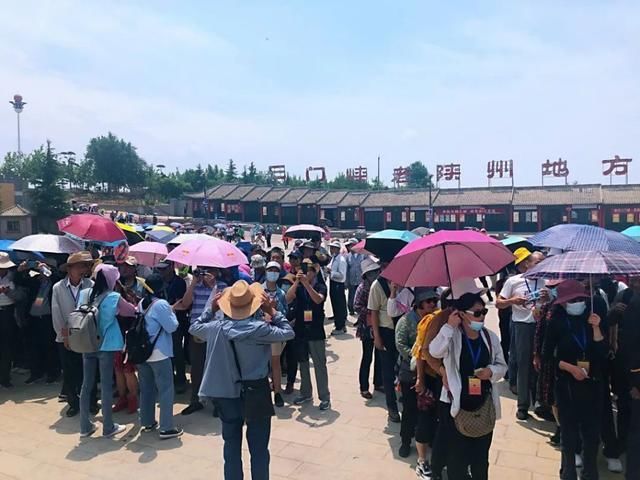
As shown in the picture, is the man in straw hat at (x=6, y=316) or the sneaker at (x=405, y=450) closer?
the sneaker at (x=405, y=450)

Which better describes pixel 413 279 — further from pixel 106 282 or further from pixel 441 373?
pixel 106 282

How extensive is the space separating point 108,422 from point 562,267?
439 centimetres

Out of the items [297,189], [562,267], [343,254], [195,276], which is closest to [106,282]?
[195,276]

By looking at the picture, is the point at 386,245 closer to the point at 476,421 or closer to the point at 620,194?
the point at 476,421

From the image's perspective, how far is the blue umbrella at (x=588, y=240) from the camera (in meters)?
4.26

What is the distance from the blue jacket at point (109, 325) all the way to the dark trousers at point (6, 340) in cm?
224

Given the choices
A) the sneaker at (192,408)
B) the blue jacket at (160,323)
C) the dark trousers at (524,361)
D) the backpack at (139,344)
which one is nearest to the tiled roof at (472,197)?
the dark trousers at (524,361)

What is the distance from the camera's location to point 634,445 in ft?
11.9

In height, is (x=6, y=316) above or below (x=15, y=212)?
below

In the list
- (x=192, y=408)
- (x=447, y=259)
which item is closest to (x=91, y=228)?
(x=192, y=408)

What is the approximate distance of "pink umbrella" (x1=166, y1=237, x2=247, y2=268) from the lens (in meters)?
5.14

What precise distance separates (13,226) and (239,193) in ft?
78.7

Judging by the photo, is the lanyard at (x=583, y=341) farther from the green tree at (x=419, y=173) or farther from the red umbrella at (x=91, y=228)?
the green tree at (x=419, y=173)

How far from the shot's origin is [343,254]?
10219mm
